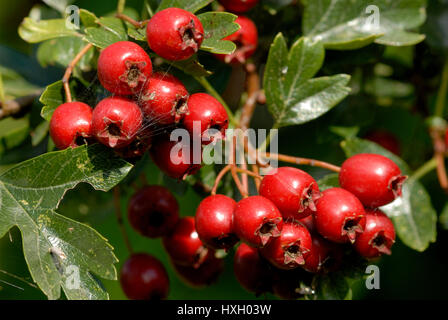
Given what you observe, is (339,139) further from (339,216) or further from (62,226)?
A: (62,226)

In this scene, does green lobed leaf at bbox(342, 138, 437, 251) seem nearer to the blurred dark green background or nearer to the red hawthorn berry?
the blurred dark green background

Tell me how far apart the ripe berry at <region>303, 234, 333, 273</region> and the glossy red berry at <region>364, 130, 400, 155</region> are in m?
0.92

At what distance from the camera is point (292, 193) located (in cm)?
95

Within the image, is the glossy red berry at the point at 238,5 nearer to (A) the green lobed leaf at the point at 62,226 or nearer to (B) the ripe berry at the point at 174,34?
(B) the ripe berry at the point at 174,34

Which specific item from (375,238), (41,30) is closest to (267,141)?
(375,238)

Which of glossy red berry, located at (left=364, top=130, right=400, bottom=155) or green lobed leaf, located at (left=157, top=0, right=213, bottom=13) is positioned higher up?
green lobed leaf, located at (left=157, top=0, right=213, bottom=13)

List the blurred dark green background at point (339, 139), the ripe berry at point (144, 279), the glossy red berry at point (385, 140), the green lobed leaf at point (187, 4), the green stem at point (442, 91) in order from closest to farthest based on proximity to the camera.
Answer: the green lobed leaf at point (187, 4)
the ripe berry at point (144, 279)
the blurred dark green background at point (339, 139)
the green stem at point (442, 91)
the glossy red berry at point (385, 140)

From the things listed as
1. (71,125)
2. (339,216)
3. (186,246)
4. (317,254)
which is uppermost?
(71,125)

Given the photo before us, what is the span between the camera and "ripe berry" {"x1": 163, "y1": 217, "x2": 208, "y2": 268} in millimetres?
1219

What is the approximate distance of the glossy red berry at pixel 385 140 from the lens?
183 cm

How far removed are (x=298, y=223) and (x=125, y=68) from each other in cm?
46

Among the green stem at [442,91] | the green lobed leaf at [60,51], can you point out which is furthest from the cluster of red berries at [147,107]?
the green stem at [442,91]

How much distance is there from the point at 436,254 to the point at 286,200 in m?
1.21

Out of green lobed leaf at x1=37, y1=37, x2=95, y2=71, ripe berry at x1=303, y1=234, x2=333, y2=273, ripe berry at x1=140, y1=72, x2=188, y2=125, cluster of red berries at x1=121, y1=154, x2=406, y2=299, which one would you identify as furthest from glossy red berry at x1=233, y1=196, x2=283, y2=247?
green lobed leaf at x1=37, y1=37, x2=95, y2=71
